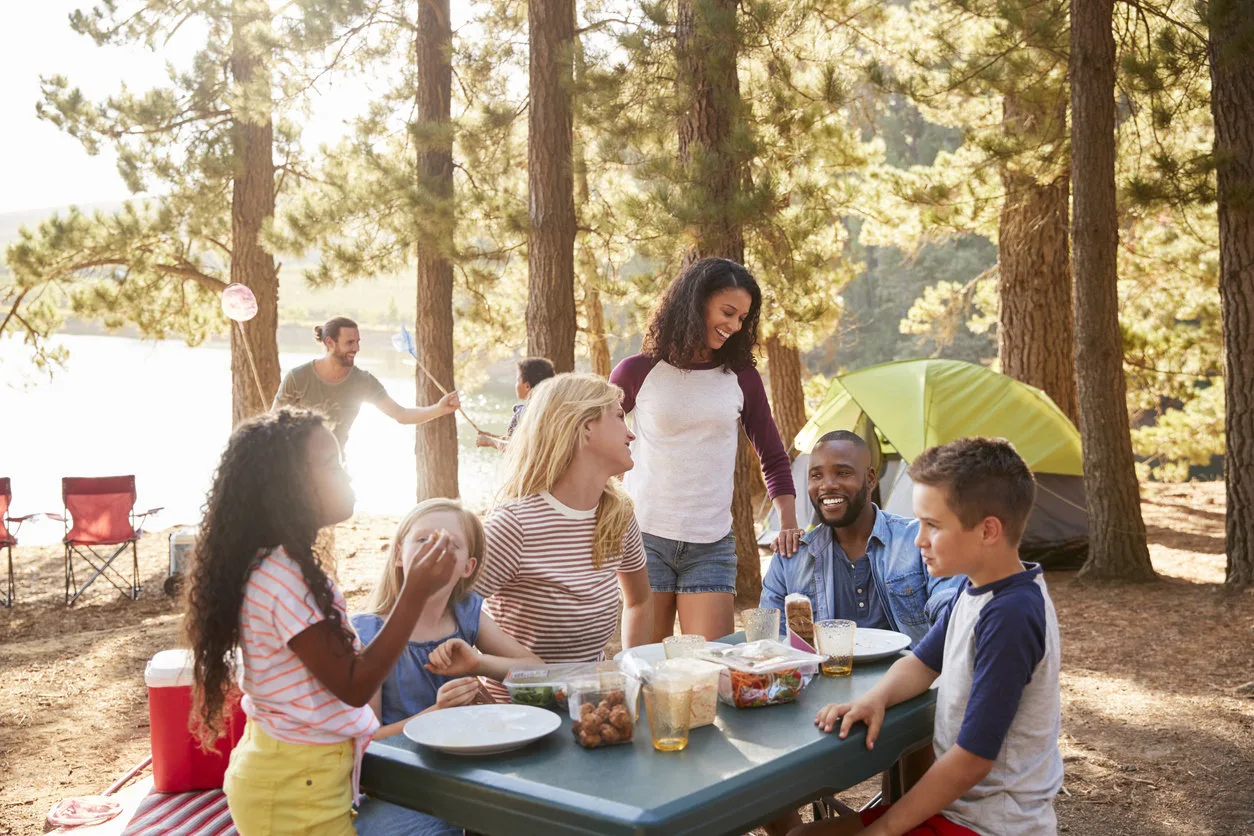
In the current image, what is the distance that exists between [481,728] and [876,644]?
3.03 feet

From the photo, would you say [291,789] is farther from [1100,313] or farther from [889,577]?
[1100,313]

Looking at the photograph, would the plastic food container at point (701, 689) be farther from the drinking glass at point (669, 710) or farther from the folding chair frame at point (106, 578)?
the folding chair frame at point (106, 578)

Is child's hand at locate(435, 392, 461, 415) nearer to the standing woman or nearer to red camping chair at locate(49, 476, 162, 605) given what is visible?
the standing woman

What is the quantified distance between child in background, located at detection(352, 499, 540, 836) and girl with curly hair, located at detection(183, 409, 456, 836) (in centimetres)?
26

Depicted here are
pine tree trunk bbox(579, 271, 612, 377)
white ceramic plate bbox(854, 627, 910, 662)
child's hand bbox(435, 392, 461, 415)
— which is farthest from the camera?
pine tree trunk bbox(579, 271, 612, 377)

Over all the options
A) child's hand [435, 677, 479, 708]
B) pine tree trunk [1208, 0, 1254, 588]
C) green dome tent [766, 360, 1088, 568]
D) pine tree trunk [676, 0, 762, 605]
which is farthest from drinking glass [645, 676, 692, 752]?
green dome tent [766, 360, 1088, 568]

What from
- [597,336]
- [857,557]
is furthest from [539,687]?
[597,336]

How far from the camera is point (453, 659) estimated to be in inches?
85.4

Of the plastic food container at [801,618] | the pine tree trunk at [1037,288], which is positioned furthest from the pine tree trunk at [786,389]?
the plastic food container at [801,618]

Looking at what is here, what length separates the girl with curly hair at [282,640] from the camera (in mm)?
1809

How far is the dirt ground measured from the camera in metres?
3.59

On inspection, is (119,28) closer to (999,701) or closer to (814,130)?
(814,130)

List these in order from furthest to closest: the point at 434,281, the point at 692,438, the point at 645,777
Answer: the point at 434,281, the point at 692,438, the point at 645,777

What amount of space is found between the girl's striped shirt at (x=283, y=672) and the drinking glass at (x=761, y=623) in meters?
0.81
